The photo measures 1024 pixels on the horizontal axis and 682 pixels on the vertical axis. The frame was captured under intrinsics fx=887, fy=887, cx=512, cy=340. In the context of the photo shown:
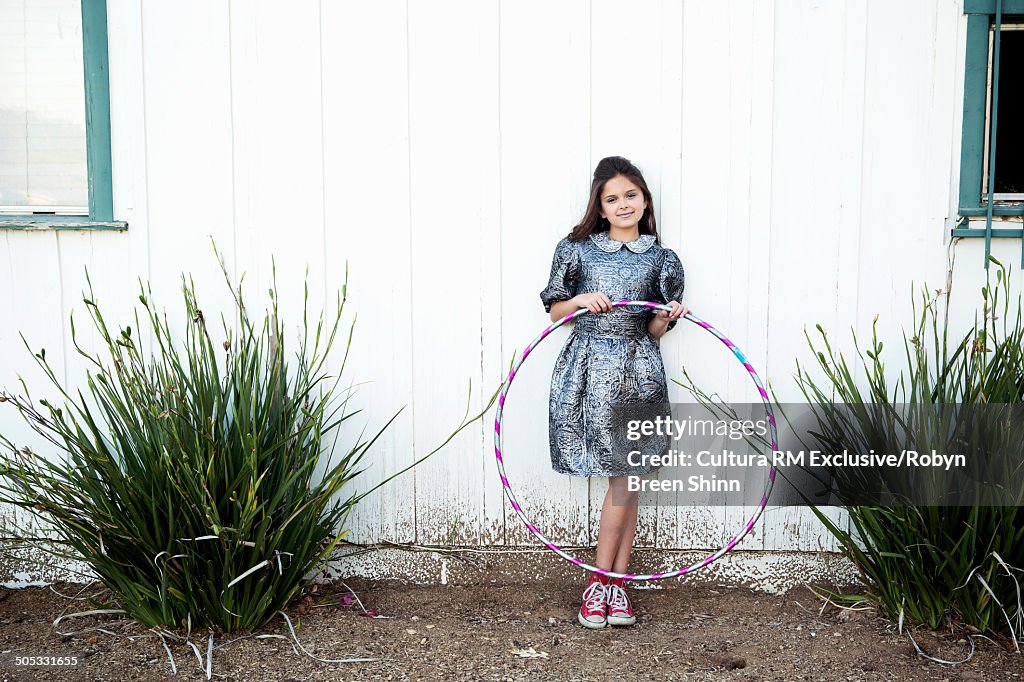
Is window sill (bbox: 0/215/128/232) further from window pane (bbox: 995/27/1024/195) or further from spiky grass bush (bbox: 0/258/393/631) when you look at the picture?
window pane (bbox: 995/27/1024/195)

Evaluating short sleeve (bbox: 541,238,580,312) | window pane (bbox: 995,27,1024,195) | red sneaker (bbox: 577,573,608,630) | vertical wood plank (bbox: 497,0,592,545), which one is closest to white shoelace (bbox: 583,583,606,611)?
red sneaker (bbox: 577,573,608,630)

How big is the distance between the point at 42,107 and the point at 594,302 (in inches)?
82.6

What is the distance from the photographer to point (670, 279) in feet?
9.89

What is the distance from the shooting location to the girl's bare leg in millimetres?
3037

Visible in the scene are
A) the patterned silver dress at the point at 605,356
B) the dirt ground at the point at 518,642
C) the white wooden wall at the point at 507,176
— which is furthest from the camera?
the white wooden wall at the point at 507,176

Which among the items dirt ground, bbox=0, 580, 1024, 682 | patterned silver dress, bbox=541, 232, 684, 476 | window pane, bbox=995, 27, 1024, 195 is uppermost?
window pane, bbox=995, 27, 1024, 195

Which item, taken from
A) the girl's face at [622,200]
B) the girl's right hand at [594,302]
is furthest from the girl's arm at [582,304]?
the girl's face at [622,200]

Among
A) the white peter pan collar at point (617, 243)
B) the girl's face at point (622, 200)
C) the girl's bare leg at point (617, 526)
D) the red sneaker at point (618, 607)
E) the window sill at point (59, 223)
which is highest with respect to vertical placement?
the girl's face at point (622, 200)

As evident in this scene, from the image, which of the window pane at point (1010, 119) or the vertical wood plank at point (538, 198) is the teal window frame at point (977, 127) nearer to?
the window pane at point (1010, 119)

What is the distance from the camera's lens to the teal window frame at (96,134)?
3.10 metres

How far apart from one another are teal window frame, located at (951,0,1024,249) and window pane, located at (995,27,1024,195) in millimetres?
54

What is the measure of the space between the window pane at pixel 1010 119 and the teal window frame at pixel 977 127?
0.05 m

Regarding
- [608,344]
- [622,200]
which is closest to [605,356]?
[608,344]

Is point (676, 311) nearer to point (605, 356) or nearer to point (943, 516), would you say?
point (605, 356)
